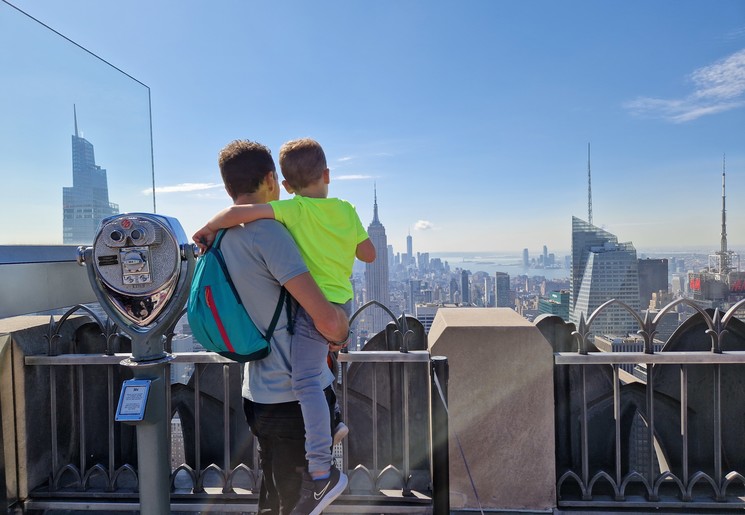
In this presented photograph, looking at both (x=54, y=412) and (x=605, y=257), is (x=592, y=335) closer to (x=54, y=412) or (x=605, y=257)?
(x=54, y=412)

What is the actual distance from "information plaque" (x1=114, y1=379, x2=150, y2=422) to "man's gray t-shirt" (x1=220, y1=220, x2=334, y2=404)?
415mm

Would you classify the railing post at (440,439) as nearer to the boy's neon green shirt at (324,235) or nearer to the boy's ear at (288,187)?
the boy's neon green shirt at (324,235)

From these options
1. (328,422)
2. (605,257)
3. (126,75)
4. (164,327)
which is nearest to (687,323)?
(328,422)

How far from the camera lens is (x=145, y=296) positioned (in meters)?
1.79

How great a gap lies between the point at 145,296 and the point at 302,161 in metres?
0.80

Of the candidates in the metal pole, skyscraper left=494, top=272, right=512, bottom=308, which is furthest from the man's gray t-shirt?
skyscraper left=494, top=272, right=512, bottom=308

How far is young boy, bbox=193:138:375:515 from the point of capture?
1.68 metres

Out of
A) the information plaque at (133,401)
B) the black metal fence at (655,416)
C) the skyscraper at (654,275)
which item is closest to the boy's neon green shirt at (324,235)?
the information plaque at (133,401)

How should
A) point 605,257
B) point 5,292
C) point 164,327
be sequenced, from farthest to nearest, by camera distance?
point 605,257, point 5,292, point 164,327

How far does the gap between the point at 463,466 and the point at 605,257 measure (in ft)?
133

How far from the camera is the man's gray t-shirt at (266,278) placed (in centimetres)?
166

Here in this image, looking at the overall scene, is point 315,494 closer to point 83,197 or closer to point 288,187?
point 288,187

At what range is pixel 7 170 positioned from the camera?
108 inches

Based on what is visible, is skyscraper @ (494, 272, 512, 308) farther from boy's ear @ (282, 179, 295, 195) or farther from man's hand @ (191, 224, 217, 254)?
man's hand @ (191, 224, 217, 254)
